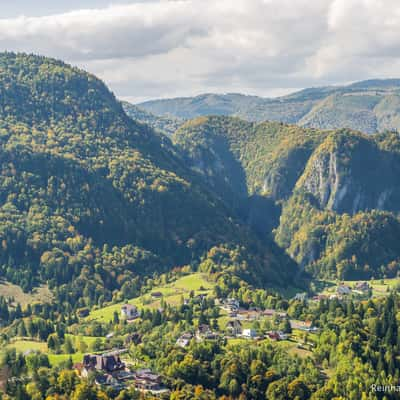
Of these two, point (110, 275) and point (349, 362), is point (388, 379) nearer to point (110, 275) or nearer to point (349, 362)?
point (349, 362)

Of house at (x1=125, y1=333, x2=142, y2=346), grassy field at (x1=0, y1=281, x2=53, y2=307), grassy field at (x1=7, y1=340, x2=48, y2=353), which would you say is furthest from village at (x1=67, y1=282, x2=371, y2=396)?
grassy field at (x1=7, y1=340, x2=48, y2=353)

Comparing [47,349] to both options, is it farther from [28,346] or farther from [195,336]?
[195,336]

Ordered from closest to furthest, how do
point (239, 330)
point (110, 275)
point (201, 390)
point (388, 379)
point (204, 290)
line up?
point (201, 390)
point (388, 379)
point (239, 330)
point (204, 290)
point (110, 275)

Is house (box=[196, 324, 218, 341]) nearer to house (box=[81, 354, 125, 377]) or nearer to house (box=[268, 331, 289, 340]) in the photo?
house (box=[268, 331, 289, 340])

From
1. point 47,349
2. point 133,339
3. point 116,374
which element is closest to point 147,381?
point 116,374

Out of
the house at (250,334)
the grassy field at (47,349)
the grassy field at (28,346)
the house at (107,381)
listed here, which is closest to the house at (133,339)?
the grassy field at (47,349)

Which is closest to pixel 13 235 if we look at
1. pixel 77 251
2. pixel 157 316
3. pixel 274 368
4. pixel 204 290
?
pixel 77 251

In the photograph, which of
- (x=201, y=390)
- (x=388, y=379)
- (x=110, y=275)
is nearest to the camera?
(x=201, y=390)
